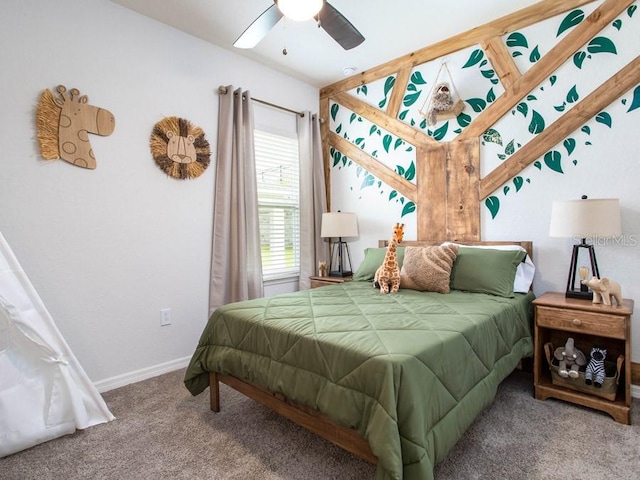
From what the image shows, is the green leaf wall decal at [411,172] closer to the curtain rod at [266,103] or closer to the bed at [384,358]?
the bed at [384,358]

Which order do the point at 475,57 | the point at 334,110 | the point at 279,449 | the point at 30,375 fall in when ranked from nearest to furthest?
the point at 279,449 → the point at 30,375 → the point at 475,57 → the point at 334,110

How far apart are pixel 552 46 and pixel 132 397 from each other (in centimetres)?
388

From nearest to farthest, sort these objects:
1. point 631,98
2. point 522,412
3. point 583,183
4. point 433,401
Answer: point 433,401 < point 522,412 < point 631,98 < point 583,183

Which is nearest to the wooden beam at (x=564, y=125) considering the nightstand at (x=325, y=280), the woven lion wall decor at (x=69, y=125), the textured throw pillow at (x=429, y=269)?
the textured throw pillow at (x=429, y=269)

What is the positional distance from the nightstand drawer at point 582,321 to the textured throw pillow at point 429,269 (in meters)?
0.61

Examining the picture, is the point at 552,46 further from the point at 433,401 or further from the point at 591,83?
the point at 433,401

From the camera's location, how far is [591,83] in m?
2.49

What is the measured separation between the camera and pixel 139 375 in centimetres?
272

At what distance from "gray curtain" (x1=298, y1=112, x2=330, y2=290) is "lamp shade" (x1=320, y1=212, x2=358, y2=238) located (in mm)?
304

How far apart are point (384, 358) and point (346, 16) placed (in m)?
2.59

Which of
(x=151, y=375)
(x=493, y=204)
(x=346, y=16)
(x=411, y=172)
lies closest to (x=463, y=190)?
(x=493, y=204)

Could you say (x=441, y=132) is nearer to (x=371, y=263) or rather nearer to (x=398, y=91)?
(x=398, y=91)

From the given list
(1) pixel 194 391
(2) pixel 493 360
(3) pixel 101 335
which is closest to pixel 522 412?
(2) pixel 493 360

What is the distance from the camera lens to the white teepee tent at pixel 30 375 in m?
1.84
